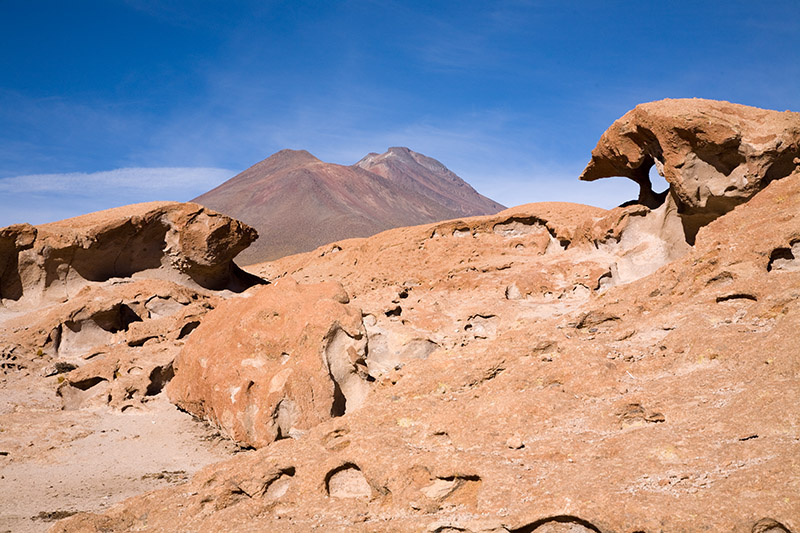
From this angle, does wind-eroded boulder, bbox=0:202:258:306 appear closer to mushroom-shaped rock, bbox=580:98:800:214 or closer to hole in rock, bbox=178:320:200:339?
hole in rock, bbox=178:320:200:339

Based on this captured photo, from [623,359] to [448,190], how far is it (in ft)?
437

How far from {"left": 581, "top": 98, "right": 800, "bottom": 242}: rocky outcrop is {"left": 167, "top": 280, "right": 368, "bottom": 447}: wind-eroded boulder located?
6.78 meters

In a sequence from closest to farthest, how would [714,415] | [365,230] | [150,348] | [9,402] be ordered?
[714,415]
[9,402]
[150,348]
[365,230]

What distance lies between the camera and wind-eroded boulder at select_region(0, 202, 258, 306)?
14.4m

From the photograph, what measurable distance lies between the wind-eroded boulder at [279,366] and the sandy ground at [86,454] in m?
0.52

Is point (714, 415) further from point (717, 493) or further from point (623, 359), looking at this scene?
point (623, 359)

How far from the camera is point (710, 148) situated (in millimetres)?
9992

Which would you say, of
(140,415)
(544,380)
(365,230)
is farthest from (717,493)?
(365,230)

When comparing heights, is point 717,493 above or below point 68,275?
below

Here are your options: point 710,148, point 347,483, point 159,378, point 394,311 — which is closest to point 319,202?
point 394,311

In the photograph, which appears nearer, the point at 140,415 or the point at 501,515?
the point at 501,515

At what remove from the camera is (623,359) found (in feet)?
17.6

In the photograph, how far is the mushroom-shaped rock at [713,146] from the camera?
31.1 ft

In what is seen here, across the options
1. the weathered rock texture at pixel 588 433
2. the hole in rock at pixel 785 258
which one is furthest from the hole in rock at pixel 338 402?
the hole in rock at pixel 785 258
